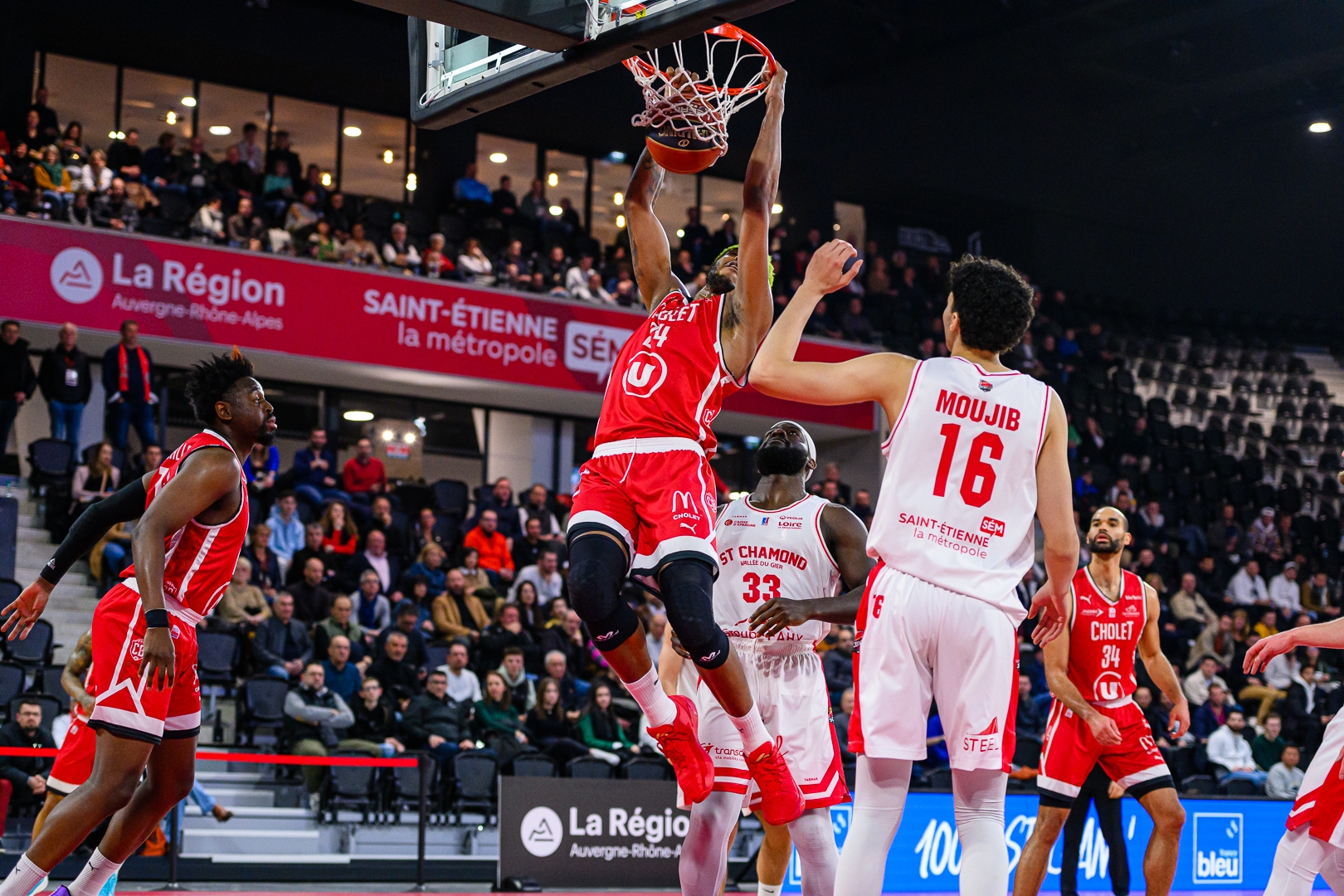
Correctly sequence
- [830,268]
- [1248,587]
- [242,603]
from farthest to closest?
1. [1248,587]
2. [242,603]
3. [830,268]

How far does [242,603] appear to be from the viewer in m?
13.3

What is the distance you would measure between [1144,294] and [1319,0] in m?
7.42

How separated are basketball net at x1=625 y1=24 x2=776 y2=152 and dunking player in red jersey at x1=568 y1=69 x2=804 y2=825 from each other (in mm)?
275

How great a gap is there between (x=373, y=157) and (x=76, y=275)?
26.3 feet

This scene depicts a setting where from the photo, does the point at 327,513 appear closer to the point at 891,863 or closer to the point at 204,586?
the point at 891,863

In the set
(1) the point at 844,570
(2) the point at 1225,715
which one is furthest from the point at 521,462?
(1) the point at 844,570

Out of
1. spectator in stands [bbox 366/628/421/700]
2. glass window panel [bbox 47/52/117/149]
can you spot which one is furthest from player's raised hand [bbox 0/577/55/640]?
glass window panel [bbox 47/52/117/149]

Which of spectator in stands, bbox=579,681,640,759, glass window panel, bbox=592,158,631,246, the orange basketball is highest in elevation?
glass window panel, bbox=592,158,631,246

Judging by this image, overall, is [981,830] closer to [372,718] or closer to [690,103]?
[690,103]

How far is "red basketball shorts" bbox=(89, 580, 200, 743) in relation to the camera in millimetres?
5082

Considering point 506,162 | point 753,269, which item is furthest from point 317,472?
point 753,269

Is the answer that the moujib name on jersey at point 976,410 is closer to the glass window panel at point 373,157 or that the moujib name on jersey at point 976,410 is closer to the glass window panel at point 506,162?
the glass window panel at point 373,157

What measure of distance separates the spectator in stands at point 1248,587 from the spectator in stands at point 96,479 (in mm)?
15893

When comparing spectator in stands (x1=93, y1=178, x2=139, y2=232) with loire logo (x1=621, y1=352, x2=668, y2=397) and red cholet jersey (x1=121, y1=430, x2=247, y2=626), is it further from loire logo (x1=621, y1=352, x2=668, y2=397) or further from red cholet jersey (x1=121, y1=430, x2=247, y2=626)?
loire logo (x1=621, y1=352, x2=668, y2=397)
